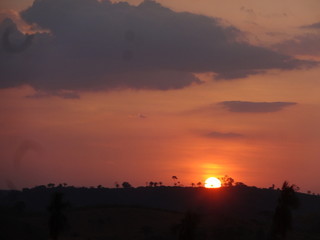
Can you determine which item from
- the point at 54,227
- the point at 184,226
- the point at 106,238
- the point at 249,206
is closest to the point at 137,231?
the point at 106,238

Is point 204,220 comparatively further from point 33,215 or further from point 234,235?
point 33,215

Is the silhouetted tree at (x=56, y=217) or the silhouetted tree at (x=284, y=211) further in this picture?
the silhouetted tree at (x=56, y=217)

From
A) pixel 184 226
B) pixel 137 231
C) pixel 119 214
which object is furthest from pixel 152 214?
pixel 184 226

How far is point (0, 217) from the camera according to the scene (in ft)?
356

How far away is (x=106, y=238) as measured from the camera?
4247 inches

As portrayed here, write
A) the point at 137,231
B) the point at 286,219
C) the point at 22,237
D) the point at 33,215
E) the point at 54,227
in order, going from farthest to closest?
the point at 33,215 → the point at 137,231 → the point at 22,237 → the point at 54,227 → the point at 286,219

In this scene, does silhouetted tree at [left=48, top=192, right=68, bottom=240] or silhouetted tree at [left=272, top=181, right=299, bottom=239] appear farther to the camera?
silhouetted tree at [left=48, top=192, right=68, bottom=240]

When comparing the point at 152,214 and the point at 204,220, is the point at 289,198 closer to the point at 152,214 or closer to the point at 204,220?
the point at 204,220

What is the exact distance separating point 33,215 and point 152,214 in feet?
78.5

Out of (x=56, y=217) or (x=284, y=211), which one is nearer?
(x=284, y=211)

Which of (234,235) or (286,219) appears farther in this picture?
(234,235)

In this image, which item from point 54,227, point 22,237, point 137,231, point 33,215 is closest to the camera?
Answer: point 54,227

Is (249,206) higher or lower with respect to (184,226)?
higher

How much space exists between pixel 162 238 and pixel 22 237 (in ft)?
74.9
